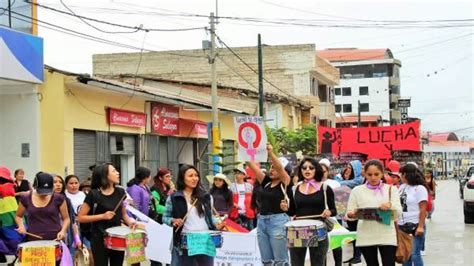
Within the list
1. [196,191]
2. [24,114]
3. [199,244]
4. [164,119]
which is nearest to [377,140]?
[164,119]

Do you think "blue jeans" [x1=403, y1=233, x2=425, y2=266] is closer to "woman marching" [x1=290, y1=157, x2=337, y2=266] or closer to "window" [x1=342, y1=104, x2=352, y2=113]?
"woman marching" [x1=290, y1=157, x2=337, y2=266]

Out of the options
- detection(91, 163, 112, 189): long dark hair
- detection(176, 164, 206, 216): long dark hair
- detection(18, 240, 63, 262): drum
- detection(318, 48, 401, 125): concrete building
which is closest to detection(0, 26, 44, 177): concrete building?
detection(91, 163, 112, 189): long dark hair

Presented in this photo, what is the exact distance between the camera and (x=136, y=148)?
23.3m

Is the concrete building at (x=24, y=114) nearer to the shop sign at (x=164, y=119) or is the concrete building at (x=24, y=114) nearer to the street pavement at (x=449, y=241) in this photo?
the shop sign at (x=164, y=119)

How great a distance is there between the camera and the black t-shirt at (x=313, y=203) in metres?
8.15

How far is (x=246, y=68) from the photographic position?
52.6m

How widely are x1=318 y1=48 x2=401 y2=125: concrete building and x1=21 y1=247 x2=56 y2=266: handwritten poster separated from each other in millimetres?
95540

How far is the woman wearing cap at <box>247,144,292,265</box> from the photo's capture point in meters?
8.59

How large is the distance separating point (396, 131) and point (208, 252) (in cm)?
2241

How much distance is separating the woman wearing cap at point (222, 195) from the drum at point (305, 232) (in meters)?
4.91

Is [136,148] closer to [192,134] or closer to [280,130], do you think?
[192,134]

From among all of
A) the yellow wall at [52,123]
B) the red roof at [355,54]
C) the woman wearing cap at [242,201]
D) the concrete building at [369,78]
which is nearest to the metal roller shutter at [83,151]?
the yellow wall at [52,123]

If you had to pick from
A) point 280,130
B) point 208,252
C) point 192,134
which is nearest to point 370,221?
point 208,252

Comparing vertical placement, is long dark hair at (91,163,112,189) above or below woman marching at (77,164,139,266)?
above
